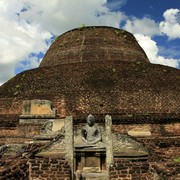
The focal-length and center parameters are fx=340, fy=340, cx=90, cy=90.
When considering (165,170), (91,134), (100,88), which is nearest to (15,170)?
(91,134)

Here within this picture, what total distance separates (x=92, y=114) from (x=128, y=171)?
7.14 metres

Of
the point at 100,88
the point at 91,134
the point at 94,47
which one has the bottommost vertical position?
the point at 91,134

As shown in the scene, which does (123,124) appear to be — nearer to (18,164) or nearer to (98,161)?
(98,161)

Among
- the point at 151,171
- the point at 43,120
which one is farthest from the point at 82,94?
the point at 151,171

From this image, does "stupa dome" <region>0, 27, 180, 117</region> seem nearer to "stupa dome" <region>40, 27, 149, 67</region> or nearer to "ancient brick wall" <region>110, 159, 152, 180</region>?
"stupa dome" <region>40, 27, 149, 67</region>

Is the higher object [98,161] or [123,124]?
[123,124]

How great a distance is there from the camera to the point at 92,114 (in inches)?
526

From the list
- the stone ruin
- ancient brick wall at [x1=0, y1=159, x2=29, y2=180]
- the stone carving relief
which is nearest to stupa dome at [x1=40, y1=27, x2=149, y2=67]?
the stone ruin

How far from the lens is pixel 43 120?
13.6m

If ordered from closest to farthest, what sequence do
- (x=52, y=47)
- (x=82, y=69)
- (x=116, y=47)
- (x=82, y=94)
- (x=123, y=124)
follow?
(x=123, y=124), (x=82, y=94), (x=82, y=69), (x=116, y=47), (x=52, y=47)

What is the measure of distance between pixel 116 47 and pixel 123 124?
834 centimetres

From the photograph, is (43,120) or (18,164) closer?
(18,164)

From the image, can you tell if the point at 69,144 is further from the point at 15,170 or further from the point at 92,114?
the point at 92,114

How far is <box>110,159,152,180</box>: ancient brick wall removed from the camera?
20.6 feet
